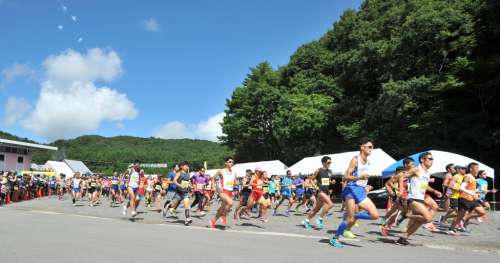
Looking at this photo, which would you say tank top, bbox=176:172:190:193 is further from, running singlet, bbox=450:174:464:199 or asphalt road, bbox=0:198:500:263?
running singlet, bbox=450:174:464:199

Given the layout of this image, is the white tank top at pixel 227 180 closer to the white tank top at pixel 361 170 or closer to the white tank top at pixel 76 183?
the white tank top at pixel 361 170

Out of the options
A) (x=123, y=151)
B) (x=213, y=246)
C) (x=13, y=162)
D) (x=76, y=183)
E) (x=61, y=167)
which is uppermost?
(x=123, y=151)

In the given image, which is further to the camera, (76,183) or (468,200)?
(76,183)

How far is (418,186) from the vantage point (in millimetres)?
9031

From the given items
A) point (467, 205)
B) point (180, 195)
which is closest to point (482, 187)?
point (467, 205)

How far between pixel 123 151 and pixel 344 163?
95.3 m

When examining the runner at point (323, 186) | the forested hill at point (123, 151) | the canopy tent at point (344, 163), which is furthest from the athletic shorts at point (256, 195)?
the forested hill at point (123, 151)

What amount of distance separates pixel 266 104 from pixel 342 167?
83.3 feet

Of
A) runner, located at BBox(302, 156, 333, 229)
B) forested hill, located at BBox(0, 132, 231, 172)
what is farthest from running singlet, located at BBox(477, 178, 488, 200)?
forested hill, located at BBox(0, 132, 231, 172)

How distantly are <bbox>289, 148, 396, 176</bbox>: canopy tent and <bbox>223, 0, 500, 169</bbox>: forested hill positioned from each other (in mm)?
6112

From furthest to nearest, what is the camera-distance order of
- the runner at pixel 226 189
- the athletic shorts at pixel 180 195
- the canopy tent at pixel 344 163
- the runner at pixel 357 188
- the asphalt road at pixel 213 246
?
1. the canopy tent at pixel 344 163
2. the athletic shorts at pixel 180 195
3. the runner at pixel 226 189
4. the runner at pixel 357 188
5. the asphalt road at pixel 213 246

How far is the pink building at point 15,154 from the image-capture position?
54.9 meters

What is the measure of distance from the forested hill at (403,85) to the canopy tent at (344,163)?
611cm

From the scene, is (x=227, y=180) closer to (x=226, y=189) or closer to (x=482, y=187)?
(x=226, y=189)
